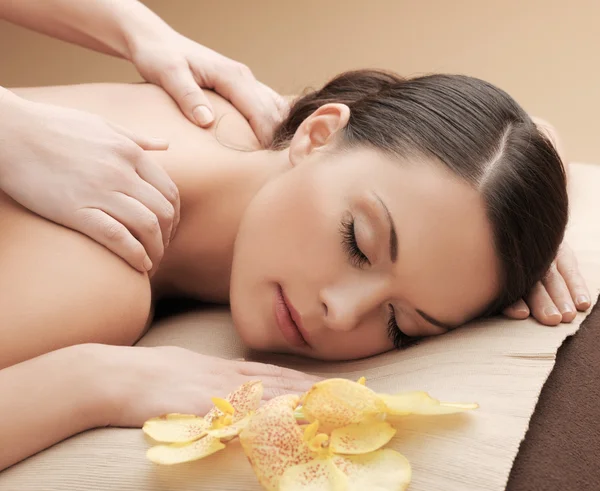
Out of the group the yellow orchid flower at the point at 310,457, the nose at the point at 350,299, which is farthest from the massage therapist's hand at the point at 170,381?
the yellow orchid flower at the point at 310,457

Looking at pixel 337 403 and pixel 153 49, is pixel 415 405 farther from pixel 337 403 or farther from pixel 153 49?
pixel 153 49

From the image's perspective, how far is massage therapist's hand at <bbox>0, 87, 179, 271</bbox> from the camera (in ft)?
3.67

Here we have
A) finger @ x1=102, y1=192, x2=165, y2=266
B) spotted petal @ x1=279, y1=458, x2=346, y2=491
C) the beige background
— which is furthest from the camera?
the beige background

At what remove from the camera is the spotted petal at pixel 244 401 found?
0.82 m

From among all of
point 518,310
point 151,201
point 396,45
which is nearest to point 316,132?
point 151,201

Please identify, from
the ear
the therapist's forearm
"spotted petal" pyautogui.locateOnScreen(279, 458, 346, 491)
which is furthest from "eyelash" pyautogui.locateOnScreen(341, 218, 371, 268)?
the therapist's forearm

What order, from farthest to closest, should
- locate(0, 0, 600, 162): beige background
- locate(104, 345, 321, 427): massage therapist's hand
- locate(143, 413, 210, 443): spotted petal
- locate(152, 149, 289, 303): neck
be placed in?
1. locate(0, 0, 600, 162): beige background
2. locate(152, 149, 289, 303): neck
3. locate(104, 345, 321, 427): massage therapist's hand
4. locate(143, 413, 210, 443): spotted petal

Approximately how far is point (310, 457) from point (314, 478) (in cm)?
3

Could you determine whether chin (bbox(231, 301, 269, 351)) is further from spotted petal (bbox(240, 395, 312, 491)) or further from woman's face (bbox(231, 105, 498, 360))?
spotted petal (bbox(240, 395, 312, 491))

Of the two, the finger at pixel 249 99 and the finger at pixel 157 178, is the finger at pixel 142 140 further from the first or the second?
the finger at pixel 249 99

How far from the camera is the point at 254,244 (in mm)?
1237

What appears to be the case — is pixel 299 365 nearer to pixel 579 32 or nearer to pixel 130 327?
pixel 130 327

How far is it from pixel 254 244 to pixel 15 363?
0.41 meters

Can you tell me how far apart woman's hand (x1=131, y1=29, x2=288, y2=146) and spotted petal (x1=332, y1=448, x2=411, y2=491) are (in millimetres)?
935
